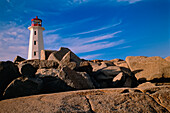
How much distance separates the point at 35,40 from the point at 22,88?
18.8 metres

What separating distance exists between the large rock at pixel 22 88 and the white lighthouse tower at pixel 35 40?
1727cm

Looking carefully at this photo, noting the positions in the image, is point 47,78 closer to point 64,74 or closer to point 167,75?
point 64,74

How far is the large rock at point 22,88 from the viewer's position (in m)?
2.87

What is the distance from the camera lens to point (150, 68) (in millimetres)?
5438

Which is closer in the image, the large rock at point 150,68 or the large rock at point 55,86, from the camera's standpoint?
A: the large rock at point 55,86

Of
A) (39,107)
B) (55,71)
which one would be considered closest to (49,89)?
(55,71)

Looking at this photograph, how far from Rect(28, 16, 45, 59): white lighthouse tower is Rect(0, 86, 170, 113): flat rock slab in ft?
59.6

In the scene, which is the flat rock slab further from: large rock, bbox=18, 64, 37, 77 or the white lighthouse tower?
the white lighthouse tower

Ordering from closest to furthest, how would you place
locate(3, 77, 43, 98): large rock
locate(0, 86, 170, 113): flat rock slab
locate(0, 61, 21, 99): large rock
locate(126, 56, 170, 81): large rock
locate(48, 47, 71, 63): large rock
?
locate(0, 86, 170, 113): flat rock slab, locate(3, 77, 43, 98): large rock, locate(0, 61, 21, 99): large rock, locate(126, 56, 170, 81): large rock, locate(48, 47, 71, 63): large rock

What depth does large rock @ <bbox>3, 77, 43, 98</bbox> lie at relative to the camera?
2869 mm

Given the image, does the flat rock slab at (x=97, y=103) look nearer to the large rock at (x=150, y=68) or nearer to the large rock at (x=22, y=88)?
the large rock at (x=22, y=88)

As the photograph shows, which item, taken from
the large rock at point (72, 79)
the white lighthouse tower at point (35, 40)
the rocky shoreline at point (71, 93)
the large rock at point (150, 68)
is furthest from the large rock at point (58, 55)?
the white lighthouse tower at point (35, 40)

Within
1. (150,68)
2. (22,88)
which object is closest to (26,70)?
(22,88)

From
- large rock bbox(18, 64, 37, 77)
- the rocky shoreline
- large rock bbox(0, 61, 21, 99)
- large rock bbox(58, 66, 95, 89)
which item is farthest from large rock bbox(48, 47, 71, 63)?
large rock bbox(0, 61, 21, 99)
